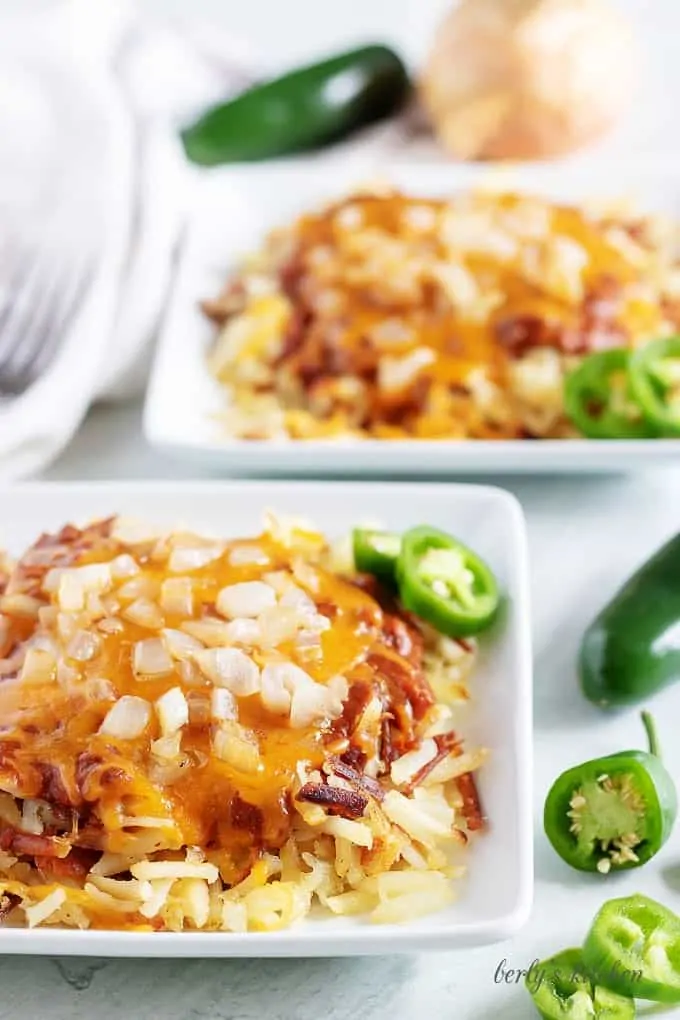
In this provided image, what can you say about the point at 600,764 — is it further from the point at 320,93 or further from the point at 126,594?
the point at 320,93

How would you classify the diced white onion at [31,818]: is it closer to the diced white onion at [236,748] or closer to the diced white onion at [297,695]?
the diced white onion at [236,748]

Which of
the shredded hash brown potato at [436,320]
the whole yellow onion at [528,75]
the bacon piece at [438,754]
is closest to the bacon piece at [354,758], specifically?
the bacon piece at [438,754]

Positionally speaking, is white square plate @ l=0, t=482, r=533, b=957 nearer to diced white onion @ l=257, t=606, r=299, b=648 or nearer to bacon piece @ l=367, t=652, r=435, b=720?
bacon piece @ l=367, t=652, r=435, b=720

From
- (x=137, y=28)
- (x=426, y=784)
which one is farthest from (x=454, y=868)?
(x=137, y=28)

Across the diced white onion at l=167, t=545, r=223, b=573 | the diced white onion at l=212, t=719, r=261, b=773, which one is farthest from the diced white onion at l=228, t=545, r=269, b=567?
the diced white onion at l=212, t=719, r=261, b=773

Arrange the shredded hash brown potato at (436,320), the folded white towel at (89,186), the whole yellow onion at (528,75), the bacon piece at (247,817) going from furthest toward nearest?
the whole yellow onion at (528,75), the folded white towel at (89,186), the shredded hash brown potato at (436,320), the bacon piece at (247,817)
